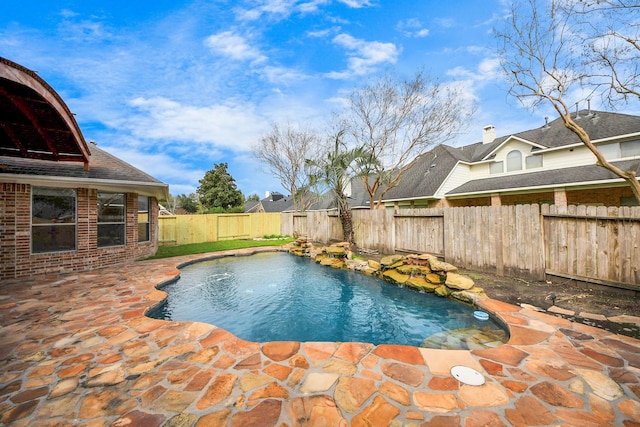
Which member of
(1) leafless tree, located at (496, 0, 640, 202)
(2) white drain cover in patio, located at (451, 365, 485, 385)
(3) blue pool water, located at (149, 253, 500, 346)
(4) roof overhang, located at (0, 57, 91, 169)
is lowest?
(3) blue pool water, located at (149, 253, 500, 346)

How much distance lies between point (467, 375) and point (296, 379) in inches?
67.3

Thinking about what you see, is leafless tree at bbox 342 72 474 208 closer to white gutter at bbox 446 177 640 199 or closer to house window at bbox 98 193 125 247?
white gutter at bbox 446 177 640 199

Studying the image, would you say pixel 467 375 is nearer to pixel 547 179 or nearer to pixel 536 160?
pixel 547 179

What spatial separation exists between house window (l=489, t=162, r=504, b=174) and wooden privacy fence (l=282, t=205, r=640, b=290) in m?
10.7

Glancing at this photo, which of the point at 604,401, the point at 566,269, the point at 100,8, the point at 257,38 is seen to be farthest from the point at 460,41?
the point at 100,8

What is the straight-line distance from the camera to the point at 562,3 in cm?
603

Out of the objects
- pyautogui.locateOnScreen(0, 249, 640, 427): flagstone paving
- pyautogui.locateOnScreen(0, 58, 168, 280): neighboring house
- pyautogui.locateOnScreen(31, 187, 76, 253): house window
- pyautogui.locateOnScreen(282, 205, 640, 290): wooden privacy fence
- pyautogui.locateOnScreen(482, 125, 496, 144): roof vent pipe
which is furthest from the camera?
pyautogui.locateOnScreen(482, 125, 496, 144): roof vent pipe

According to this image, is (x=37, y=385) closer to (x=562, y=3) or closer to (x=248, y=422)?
(x=248, y=422)

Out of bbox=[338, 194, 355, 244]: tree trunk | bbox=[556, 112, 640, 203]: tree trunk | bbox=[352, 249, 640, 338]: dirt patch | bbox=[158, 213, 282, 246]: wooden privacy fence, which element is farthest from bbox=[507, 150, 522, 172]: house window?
bbox=[158, 213, 282, 246]: wooden privacy fence

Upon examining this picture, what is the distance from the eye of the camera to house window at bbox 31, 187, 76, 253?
6.60 metres

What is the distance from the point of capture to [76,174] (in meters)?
6.88

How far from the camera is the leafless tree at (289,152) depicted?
69.2 feet

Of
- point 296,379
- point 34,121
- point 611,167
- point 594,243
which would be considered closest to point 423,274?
point 594,243

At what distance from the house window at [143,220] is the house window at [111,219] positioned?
38.2 inches
